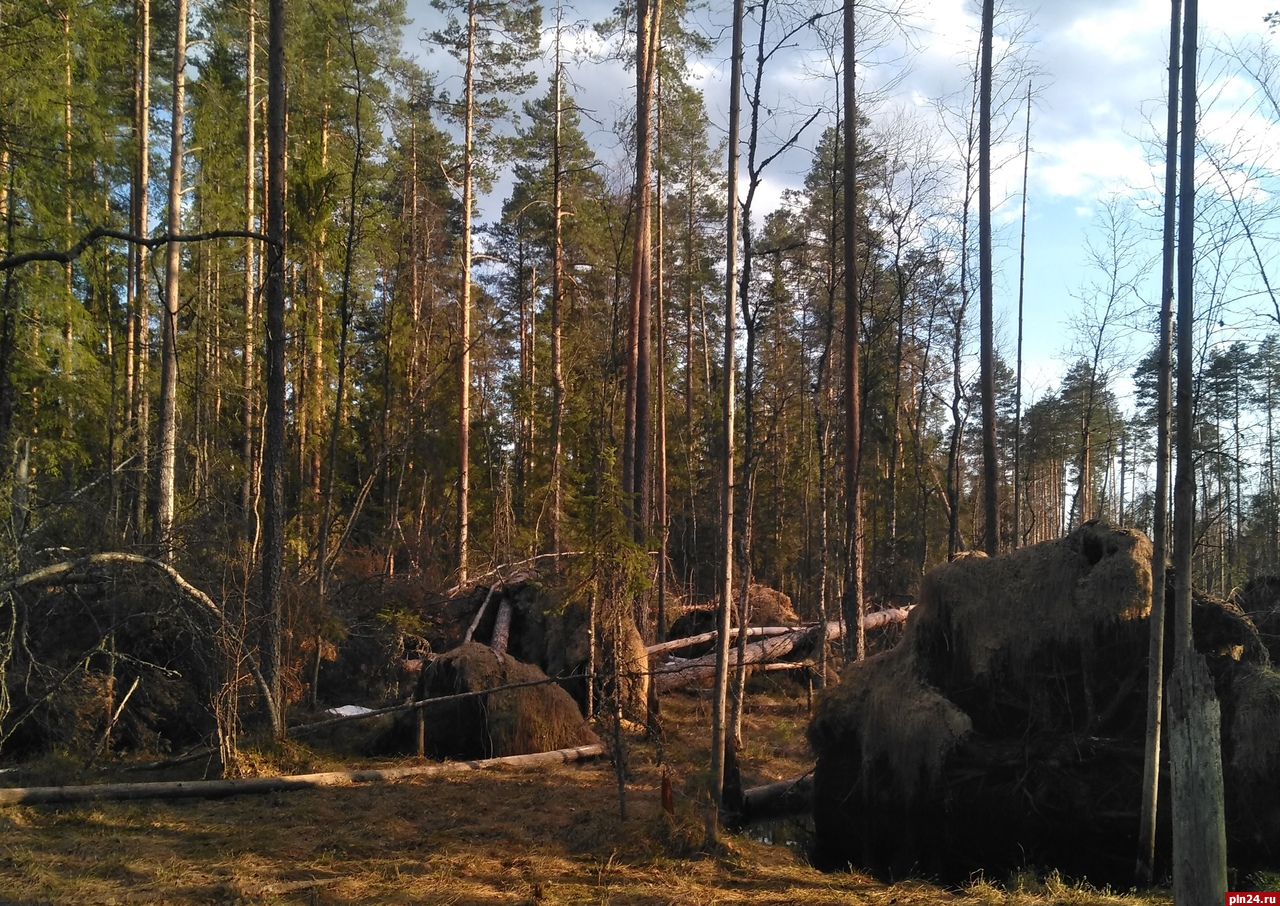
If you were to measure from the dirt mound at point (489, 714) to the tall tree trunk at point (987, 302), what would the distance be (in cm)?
723

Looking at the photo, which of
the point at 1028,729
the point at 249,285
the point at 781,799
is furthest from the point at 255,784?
the point at 249,285

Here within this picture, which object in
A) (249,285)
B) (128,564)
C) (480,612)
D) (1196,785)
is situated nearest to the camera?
(1196,785)

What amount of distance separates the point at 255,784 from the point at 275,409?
444 cm

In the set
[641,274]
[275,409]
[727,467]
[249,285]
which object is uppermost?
[249,285]

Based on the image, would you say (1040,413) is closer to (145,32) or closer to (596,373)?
(596,373)

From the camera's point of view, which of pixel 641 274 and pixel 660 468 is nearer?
pixel 641 274

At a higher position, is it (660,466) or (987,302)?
(987,302)

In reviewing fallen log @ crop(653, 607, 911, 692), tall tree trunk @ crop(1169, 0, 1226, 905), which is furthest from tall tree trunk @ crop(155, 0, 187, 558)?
tall tree trunk @ crop(1169, 0, 1226, 905)

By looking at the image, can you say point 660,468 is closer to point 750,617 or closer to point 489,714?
point 750,617

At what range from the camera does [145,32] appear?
719 inches

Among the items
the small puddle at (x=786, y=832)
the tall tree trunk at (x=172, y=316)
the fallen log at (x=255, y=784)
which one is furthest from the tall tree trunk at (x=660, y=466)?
the tall tree trunk at (x=172, y=316)

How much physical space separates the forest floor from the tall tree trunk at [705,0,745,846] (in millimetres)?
243

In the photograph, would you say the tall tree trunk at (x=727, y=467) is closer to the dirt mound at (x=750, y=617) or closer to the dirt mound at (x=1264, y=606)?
the dirt mound at (x=1264, y=606)

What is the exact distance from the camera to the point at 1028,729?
25.9ft
